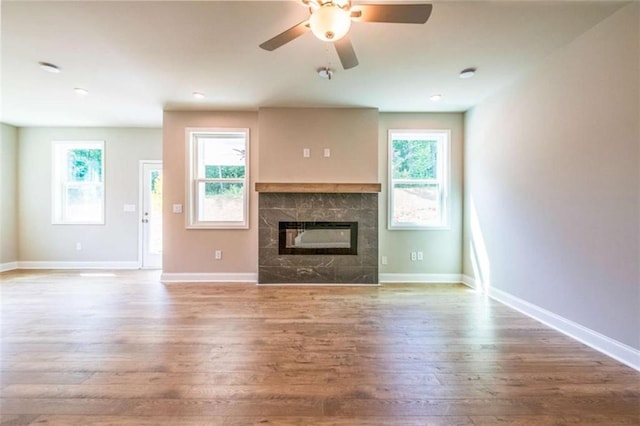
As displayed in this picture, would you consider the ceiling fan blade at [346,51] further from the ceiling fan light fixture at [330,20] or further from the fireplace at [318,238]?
the fireplace at [318,238]

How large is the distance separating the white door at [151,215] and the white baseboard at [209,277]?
1.29m

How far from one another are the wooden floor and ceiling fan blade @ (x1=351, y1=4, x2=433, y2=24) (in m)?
2.27

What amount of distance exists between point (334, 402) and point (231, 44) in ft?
9.55

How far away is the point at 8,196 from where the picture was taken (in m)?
5.48

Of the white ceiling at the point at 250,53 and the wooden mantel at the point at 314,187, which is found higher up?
the white ceiling at the point at 250,53

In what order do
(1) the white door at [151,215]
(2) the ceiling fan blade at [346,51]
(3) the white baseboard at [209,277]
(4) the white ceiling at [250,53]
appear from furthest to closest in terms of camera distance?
1. (1) the white door at [151,215]
2. (3) the white baseboard at [209,277]
3. (4) the white ceiling at [250,53]
4. (2) the ceiling fan blade at [346,51]

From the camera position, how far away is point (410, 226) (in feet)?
15.7

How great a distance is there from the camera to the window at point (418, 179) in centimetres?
481

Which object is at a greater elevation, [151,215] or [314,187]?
[314,187]

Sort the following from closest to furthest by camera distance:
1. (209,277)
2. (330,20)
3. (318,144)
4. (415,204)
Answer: (330,20) < (318,144) < (209,277) < (415,204)

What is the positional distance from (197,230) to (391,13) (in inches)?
157

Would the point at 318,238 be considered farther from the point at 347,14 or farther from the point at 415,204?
the point at 347,14

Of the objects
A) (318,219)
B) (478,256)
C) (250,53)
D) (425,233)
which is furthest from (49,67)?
(478,256)

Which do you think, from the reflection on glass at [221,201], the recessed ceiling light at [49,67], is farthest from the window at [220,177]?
the recessed ceiling light at [49,67]
